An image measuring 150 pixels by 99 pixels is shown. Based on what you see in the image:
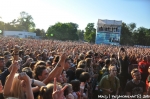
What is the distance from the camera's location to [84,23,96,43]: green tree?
71125mm

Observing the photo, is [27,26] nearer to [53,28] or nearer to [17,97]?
[53,28]

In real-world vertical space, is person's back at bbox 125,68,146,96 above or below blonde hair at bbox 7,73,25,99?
below

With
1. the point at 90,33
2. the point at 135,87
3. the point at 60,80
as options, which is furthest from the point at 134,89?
the point at 90,33

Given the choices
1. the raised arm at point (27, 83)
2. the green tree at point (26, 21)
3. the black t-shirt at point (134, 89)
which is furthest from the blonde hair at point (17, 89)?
the green tree at point (26, 21)

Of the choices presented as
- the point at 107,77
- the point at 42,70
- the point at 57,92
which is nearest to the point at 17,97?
the point at 57,92

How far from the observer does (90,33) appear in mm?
74625

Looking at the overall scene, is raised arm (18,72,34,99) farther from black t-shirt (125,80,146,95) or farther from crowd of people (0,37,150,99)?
black t-shirt (125,80,146,95)

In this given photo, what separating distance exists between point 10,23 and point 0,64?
120 metres

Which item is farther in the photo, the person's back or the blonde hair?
the person's back

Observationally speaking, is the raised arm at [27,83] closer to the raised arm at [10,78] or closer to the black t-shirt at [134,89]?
the raised arm at [10,78]

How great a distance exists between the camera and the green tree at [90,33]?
233 ft

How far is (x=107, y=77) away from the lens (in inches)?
190

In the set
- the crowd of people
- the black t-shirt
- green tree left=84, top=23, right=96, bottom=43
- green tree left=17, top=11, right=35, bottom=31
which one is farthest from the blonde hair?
green tree left=17, top=11, right=35, bottom=31

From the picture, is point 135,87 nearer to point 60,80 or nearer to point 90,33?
point 60,80
